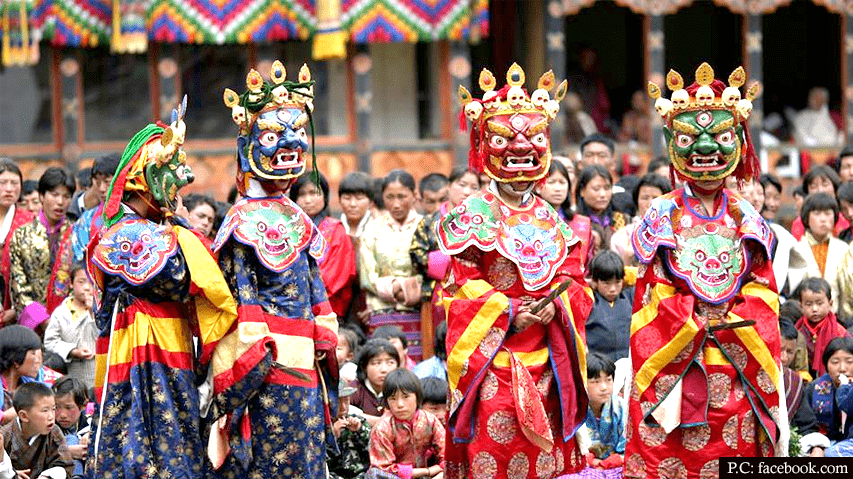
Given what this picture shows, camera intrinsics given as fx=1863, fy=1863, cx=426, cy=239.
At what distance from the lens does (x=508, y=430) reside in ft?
28.6

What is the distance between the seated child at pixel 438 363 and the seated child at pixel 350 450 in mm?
650

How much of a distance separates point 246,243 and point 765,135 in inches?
410

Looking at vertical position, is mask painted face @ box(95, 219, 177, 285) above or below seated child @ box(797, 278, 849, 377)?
above

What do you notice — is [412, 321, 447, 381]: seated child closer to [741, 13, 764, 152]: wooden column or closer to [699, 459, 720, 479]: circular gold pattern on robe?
[699, 459, 720, 479]: circular gold pattern on robe

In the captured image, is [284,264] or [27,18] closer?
[284,264]

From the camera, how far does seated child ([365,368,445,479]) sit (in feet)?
31.7

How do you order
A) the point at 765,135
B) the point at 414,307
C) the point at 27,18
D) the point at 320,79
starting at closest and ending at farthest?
1. the point at 414,307
2. the point at 27,18
3. the point at 320,79
4. the point at 765,135

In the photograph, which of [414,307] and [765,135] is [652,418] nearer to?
[414,307]

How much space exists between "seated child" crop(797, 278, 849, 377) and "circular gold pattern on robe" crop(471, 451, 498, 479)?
3.03 metres

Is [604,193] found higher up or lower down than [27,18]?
lower down

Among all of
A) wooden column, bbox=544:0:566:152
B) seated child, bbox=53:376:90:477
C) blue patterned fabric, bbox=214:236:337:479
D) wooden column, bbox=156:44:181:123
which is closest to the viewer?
blue patterned fabric, bbox=214:236:337:479

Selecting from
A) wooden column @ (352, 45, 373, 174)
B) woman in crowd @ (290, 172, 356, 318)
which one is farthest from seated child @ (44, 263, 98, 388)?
wooden column @ (352, 45, 373, 174)

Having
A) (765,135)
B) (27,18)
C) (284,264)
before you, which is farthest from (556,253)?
(765,135)

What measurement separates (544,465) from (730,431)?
0.88 metres
